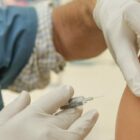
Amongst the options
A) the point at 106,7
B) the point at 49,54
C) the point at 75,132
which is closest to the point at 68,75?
the point at 49,54

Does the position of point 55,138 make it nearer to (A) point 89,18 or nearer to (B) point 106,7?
(B) point 106,7

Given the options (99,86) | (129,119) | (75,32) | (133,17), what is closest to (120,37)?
(133,17)

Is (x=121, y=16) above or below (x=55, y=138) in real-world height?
above

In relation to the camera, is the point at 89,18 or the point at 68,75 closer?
the point at 89,18

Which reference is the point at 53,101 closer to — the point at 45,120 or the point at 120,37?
the point at 45,120

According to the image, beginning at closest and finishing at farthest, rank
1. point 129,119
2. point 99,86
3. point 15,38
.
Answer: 1. point 129,119
2. point 15,38
3. point 99,86

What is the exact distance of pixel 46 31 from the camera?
1.32 metres

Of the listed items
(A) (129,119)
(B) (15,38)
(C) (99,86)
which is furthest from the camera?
(C) (99,86)

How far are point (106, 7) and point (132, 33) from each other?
0.11m

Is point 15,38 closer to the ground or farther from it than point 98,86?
farther from it

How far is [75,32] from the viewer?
134 centimetres

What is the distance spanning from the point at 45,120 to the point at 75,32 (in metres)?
0.58

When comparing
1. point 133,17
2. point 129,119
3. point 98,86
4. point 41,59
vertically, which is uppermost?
point 133,17

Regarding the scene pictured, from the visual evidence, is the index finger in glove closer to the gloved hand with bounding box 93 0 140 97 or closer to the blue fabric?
the gloved hand with bounding box 93 0 140 97
